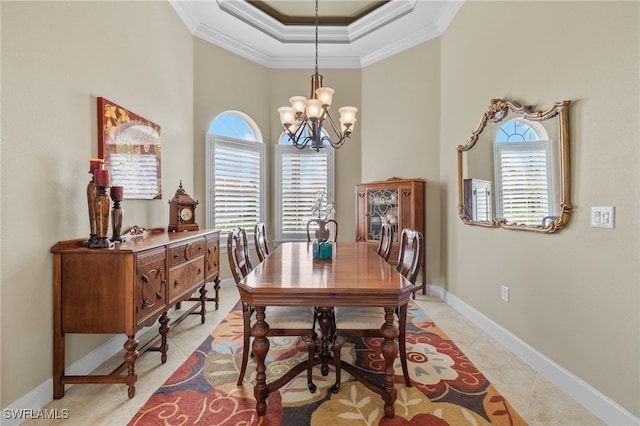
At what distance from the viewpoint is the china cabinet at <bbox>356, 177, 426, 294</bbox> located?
3838 millimetres

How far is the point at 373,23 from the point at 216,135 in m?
2.66

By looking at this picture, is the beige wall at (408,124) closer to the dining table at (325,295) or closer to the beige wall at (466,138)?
the beige wall at (466,138)

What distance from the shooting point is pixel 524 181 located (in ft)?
7.57

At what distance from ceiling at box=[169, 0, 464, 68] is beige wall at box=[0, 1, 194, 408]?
1407 millimetres

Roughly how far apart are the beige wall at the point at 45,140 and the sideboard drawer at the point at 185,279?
63 cm

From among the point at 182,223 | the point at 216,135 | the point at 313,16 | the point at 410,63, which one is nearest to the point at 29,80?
the point at 182,223

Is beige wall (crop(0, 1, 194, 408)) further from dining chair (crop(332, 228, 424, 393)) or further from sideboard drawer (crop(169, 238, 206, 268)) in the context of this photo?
dining chair (crop(332, 228, 424, 393))

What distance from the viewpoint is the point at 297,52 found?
4539 millimetres

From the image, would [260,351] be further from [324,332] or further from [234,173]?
[234,173]

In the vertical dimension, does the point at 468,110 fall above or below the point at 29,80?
above

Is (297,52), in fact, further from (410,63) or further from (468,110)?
(468,110)

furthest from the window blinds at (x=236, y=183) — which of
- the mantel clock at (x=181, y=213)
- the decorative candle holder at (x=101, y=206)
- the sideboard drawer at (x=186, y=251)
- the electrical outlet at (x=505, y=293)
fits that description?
the electrical outlet at (x=505, y=293)

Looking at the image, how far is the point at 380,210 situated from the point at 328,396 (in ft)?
8.91

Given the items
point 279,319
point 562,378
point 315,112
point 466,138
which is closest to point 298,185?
point 315,112
